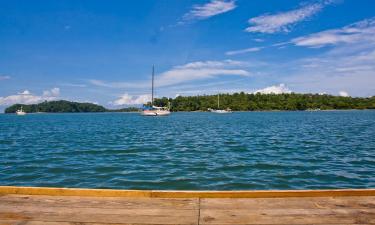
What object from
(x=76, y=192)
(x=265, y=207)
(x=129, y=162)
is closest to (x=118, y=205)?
(x=76, y=192)

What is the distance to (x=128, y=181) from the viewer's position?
12.1 metres

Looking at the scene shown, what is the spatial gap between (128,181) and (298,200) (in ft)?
27.1

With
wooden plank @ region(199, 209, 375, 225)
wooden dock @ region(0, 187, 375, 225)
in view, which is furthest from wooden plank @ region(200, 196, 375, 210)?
wooden plank @ region(199, 209, 375, 225)

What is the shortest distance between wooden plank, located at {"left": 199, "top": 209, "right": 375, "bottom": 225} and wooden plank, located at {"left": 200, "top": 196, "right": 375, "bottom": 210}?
0.56ft

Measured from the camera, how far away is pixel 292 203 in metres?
5.03

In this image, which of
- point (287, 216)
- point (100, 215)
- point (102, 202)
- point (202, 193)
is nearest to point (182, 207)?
point (202, 193)

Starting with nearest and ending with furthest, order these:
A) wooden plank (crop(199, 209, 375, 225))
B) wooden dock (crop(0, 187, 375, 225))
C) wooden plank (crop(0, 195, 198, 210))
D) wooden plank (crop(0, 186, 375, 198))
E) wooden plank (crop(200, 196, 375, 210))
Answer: wooden plank (crop(199, 209, 375, 225)) < wooden dock (crop(0, 187, 375, 225)) < wooden plank (crop(200, 196, 375, 210)) < wooden plank (crop(0, 195, 198, 210)) < wooden plank (crop(0, 186, 375, 198))

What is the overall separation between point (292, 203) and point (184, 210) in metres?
1.82

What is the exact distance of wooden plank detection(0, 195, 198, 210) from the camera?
199 inches

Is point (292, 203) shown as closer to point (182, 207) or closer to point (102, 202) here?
point (182, 207)

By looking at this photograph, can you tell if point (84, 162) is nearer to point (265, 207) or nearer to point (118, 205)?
point (118, 205)

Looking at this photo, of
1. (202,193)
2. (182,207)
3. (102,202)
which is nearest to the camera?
(182,207)

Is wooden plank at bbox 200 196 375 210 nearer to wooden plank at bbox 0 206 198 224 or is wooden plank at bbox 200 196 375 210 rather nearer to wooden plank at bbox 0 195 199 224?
wooden plank at bbox 0 195 199 224

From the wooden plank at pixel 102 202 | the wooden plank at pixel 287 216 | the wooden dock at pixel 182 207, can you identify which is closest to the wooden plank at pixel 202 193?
the wooden dock at pixel 182 207
